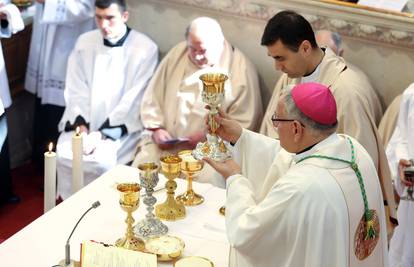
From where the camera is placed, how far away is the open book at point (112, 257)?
3428 mm

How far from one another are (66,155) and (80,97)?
22.4 inches

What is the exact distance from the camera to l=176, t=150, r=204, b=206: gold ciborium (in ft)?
13.6

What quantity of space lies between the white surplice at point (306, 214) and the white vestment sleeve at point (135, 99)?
2756 millimetres

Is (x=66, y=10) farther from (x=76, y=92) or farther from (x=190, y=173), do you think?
(x=190, y=173)

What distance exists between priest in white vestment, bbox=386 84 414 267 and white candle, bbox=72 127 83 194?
1.98 metres

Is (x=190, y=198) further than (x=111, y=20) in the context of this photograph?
No

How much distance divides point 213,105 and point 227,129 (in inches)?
11.6

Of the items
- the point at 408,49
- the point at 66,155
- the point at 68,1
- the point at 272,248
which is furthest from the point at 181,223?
the point at 68,1

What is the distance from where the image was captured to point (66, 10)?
6.41 m

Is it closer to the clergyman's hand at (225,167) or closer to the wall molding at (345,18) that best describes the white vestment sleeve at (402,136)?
the wall molding at (345,18)

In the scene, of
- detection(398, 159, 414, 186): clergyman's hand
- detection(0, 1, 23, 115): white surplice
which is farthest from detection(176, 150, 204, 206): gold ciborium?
detection(0, 1, 23, 115): white surplice

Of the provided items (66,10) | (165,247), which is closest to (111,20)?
(66,10)

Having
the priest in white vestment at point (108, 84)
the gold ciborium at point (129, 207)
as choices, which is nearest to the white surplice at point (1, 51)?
the priest in white vestment at point (108, 84)

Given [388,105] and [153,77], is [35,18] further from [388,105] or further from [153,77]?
[388,105]
